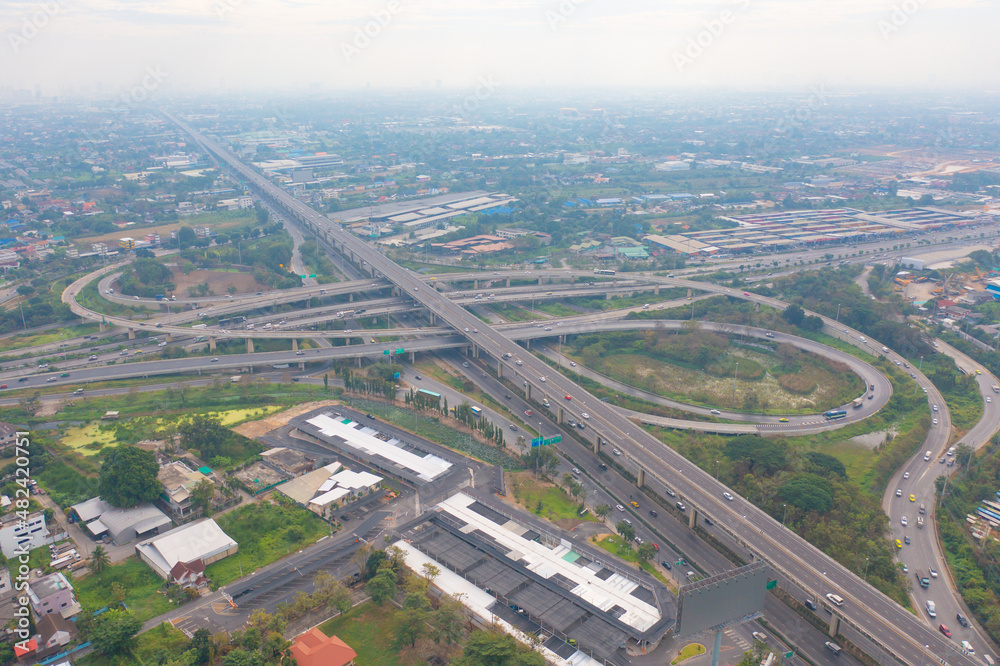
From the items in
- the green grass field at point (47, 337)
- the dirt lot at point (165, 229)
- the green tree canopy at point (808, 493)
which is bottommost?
the green grass field at point (47, 337)

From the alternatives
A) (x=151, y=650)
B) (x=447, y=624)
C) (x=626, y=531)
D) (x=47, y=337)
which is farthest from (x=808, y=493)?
(x=47, y=337)

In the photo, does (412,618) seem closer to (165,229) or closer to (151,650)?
(151,650)

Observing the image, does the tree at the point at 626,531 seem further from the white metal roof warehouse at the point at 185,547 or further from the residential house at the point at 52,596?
the residential house at the point at 52,596

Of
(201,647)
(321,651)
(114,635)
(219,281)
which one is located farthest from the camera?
(219,281)

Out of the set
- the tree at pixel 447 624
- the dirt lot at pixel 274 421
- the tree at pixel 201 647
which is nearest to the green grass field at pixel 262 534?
the tree at pixel 201 647

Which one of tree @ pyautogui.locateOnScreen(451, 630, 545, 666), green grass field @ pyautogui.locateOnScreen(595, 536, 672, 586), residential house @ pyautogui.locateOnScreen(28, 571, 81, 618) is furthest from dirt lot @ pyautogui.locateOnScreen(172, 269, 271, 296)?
tree @ pyautogui.locateOnScreen(451, 630, 545, 666)

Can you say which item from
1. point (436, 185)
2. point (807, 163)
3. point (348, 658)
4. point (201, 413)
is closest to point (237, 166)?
point (436, 185)
